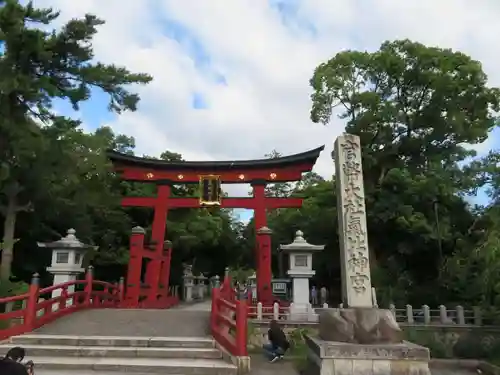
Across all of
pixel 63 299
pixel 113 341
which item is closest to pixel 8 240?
pixel 63 299

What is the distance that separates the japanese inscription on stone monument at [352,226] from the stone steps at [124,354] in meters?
2.58

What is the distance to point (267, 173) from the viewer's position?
17078mm

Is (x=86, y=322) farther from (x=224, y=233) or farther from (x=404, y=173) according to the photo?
(x=224, y=233)

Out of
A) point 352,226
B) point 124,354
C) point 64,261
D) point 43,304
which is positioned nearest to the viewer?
point 352,226

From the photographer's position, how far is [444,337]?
44.1 ft

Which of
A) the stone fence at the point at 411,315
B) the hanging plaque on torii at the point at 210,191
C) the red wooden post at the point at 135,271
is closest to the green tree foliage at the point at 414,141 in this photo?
the stone fence at the point at 411,315

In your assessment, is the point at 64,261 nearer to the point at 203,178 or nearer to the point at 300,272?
the point at 203,178

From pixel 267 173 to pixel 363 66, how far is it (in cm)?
982

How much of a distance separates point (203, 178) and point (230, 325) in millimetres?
9685

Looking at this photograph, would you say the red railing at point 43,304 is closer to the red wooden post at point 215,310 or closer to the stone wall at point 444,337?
the red wooden post at point 215,310

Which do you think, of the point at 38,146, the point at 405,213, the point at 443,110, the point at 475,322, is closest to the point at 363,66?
the point at 443,110

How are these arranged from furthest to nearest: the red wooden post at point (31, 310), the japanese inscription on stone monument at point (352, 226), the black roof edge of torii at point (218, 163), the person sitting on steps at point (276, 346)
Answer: the black roof edge of torii at point (218, 163), the person sitting on steps at point (276, 346), the red wooden post at point (31, 310), the japanese inscription on stone monument at point (352, 226)

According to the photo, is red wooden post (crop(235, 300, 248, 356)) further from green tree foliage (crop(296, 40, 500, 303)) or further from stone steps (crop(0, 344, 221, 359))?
green tree foliage (crop(296, 40, 500, 303))

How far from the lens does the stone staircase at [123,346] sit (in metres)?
7.15
